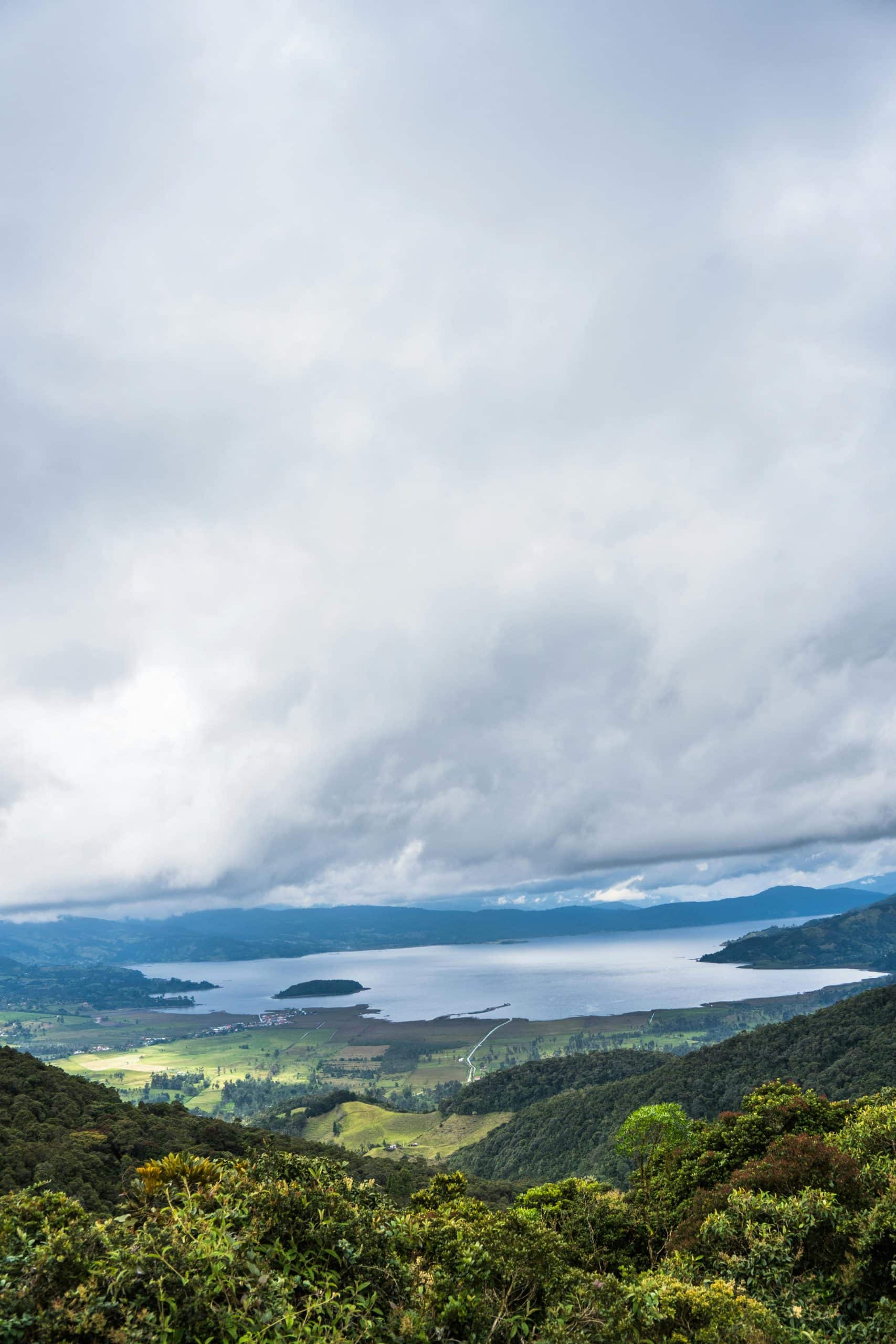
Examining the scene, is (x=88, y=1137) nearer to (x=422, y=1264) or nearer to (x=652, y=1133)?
Result: (x=652, y=1133)

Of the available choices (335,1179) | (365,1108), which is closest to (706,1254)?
(335,1179)

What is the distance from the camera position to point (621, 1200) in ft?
107

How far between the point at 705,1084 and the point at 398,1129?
65.3m

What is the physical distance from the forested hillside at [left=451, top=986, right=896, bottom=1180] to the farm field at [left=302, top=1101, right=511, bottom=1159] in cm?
869

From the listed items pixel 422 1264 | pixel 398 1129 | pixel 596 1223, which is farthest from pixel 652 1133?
pixel 398 1129

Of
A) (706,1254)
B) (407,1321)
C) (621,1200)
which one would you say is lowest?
(621,1200)

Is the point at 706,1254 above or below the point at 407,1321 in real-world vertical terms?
below

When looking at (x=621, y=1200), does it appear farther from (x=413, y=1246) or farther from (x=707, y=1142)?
(x=413, y=1246)

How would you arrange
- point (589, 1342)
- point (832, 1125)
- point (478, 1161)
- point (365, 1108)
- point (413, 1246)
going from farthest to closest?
point (365, 1108), point (478, 1161), point (832, 1125), point (413, 1246), point (589, 1342)

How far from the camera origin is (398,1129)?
488 feet

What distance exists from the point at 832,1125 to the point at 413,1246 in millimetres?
28393

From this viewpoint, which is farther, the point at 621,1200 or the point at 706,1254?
the point at 621,1200

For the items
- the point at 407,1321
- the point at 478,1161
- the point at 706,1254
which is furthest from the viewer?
the point at 478,1161

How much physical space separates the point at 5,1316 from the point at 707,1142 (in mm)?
35060
